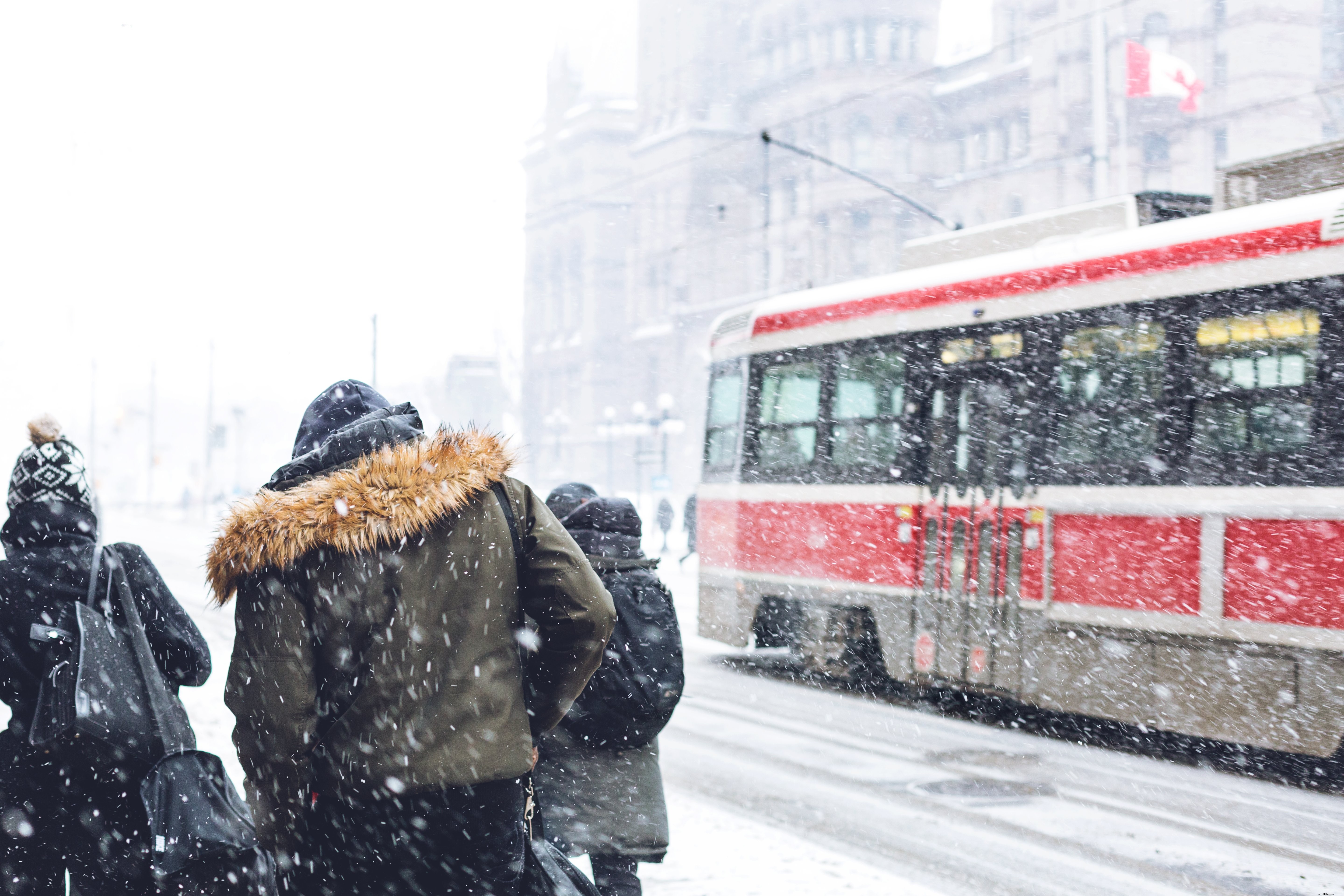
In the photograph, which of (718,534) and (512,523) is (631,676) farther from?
(718,534)

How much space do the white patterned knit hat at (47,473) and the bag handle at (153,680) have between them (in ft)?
0.71

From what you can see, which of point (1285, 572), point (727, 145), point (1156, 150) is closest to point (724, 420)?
point (1285, 572)

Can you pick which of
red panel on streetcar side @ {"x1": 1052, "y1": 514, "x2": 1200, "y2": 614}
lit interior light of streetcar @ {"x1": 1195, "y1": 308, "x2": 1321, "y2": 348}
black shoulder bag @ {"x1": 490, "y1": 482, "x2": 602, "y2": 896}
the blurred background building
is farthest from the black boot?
the blurred background building

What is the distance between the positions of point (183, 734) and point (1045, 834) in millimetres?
4507

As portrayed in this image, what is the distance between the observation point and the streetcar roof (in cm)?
789

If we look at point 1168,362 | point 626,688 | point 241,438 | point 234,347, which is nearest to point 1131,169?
point 241,438

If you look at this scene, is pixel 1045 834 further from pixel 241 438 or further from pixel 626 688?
pixel 241 438

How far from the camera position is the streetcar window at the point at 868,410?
1071cm

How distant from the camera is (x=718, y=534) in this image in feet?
41.5

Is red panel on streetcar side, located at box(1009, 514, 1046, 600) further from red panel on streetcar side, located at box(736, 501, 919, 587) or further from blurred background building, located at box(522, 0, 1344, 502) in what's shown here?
blurred background building, located at box(522, 0, 1344, 502)

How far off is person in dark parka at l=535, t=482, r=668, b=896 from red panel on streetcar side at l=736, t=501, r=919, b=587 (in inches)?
257

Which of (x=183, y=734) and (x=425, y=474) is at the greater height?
(x=425, y=474)

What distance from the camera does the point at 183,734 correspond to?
335 cm

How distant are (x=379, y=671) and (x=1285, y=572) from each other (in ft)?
21.6
